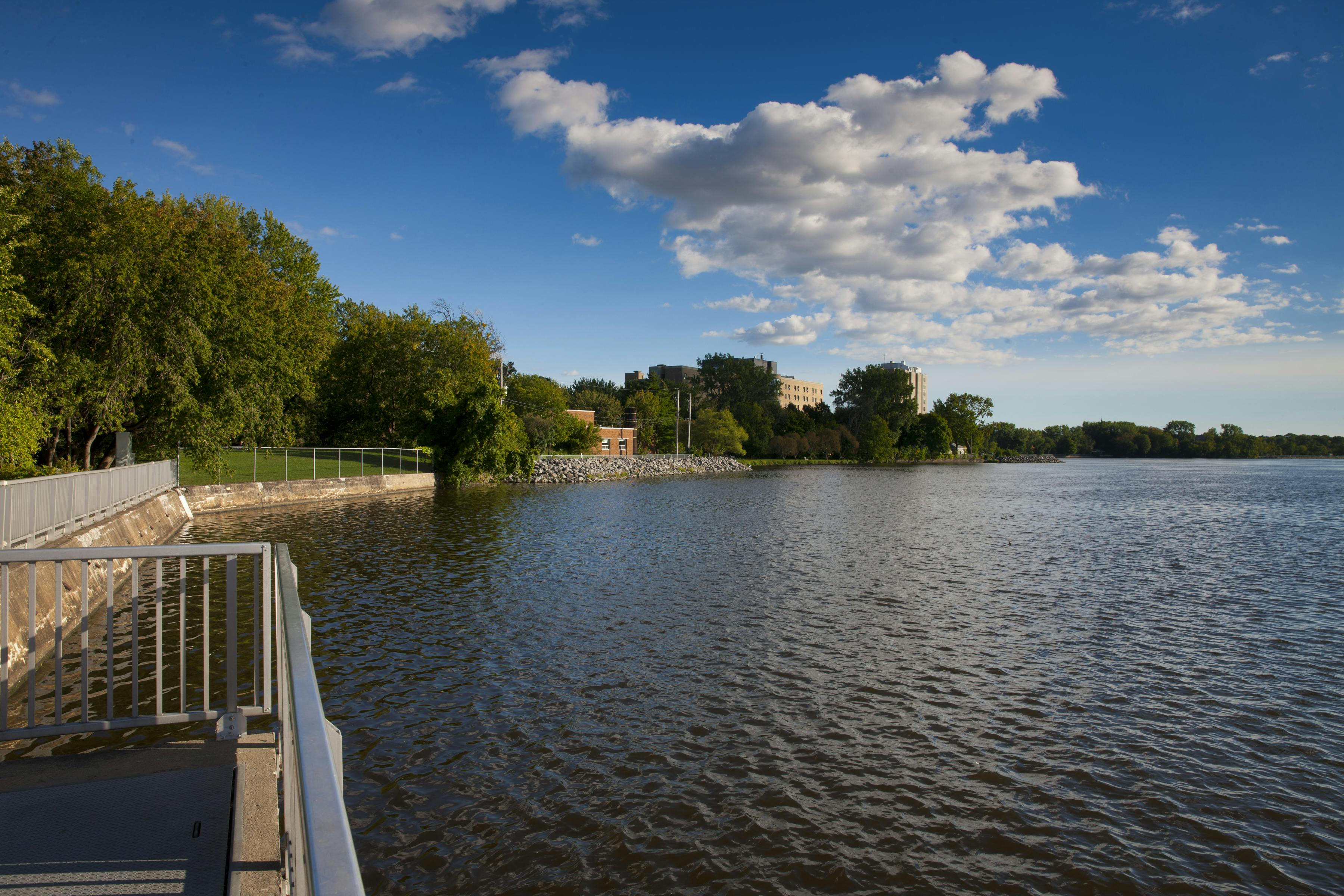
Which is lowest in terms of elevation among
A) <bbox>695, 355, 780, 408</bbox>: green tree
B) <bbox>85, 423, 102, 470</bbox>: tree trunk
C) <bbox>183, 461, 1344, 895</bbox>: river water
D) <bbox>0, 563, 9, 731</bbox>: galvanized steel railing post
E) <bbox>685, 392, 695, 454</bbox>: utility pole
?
<bbox>183, 461, 1344, 895</bbox>: river water

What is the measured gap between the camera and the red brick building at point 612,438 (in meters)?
82.9

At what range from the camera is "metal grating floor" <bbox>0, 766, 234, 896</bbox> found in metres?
3.43

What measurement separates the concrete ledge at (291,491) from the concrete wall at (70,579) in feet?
22.9

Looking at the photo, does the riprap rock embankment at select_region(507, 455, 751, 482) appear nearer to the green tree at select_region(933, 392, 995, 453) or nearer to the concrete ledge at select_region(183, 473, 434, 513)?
the concrete ledge at select_region(183, 473, 434, 513)

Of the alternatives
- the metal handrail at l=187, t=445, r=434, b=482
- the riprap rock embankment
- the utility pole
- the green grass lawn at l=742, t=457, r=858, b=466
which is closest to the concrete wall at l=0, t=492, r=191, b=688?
the metal handrail at l=187, t=445, r=434, b=482

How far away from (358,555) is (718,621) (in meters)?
10.3

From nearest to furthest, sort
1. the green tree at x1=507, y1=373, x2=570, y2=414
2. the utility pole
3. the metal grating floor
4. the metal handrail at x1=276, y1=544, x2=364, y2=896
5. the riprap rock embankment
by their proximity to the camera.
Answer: the metal handrail at x1=276, y1=544, x2=364, y2=896 < the metal grating floor < the riprap rock embankment < the green tree at x1=507, y1=373, x2=570, y2=414 < the utility pole

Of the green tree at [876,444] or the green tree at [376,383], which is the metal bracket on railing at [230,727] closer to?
the green tree at [376,383]

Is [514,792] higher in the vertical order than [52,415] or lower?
lower

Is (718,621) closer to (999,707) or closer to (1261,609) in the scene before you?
(999,707)

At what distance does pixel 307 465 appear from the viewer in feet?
131

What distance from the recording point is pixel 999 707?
880cm

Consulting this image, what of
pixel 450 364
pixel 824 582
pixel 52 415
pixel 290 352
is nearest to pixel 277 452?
pixel 290 352

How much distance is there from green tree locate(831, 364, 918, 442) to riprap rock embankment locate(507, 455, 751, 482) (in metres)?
48.0
